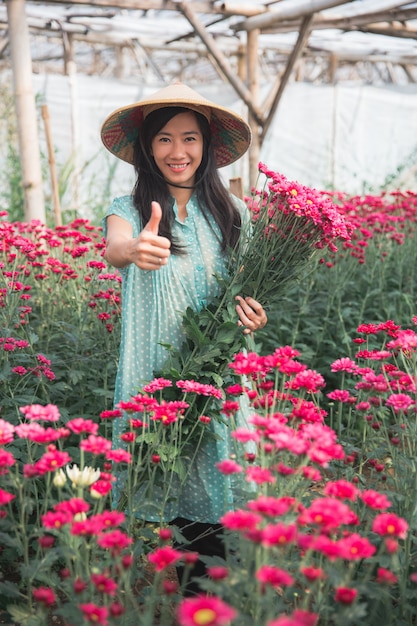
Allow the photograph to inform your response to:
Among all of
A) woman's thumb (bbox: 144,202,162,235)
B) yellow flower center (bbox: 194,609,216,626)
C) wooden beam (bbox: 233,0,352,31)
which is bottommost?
yellow flower center (bbox: 194,609,216,626)

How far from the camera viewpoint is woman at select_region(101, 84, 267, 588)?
1.96 meters

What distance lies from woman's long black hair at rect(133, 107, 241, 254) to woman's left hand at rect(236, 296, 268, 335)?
22cm

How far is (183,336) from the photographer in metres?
1.98

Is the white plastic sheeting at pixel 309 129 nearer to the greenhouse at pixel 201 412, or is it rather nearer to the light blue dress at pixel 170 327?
the greenhouse at pixel 201 412

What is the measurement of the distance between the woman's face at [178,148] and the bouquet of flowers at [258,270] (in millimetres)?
250

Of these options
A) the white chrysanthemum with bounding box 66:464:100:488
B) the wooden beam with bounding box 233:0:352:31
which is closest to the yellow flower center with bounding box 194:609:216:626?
the white chrysanthemum with bounding box 66:464:100:488

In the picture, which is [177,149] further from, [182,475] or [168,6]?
[168,6]

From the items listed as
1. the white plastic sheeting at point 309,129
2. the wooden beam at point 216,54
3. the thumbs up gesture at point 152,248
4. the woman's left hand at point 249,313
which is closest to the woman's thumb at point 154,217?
the thumbs up gesture at point 152,248

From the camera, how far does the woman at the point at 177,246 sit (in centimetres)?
196

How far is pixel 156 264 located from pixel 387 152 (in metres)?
9.18

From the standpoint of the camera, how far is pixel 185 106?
2.02 metres

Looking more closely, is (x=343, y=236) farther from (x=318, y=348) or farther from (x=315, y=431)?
(x=318, y=348)

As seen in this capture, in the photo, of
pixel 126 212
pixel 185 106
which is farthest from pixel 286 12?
pixel 126 212

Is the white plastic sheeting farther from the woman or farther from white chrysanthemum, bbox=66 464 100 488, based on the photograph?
white chrysanthemum, bbox=66 464 100 488
